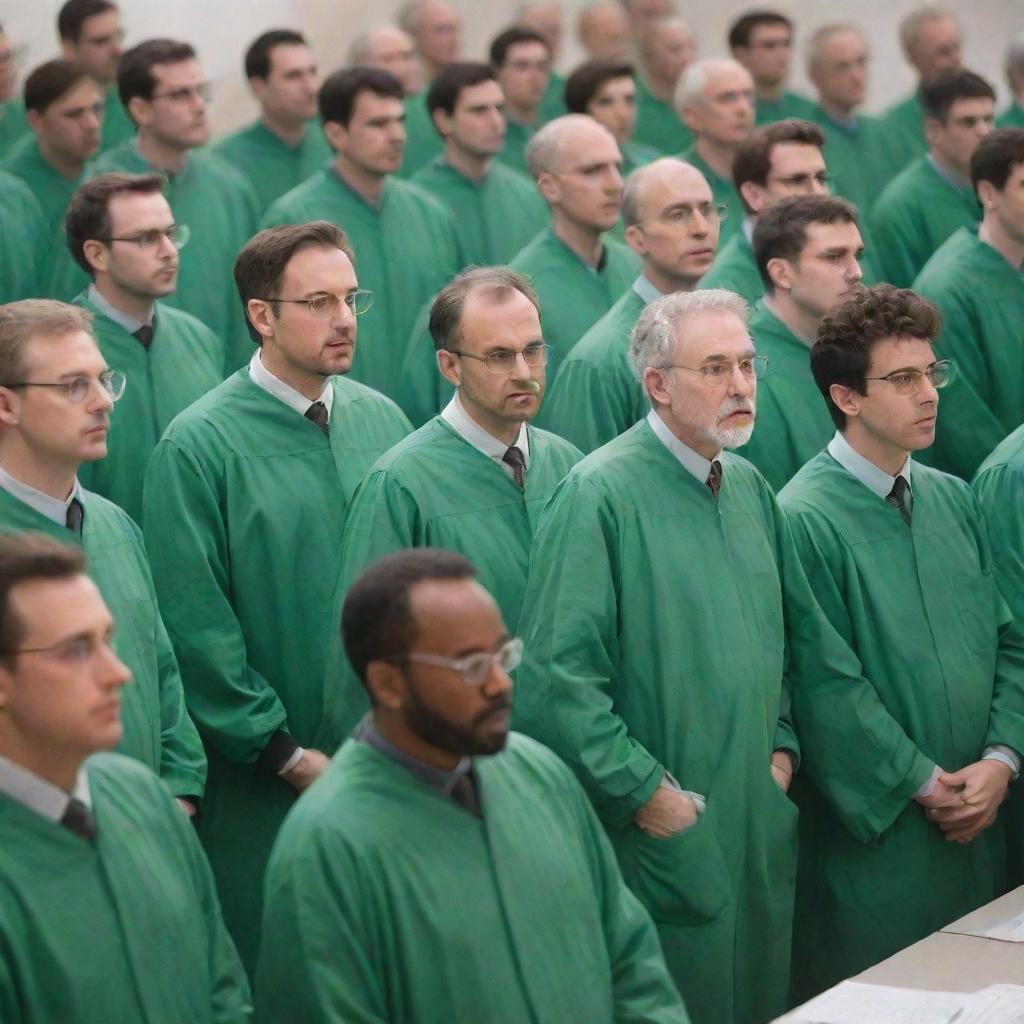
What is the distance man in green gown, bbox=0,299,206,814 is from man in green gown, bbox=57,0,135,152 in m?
4.60

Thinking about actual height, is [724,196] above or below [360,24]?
below

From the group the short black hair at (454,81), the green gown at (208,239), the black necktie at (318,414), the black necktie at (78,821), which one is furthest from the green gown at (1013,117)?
the black necktie at (78,821)

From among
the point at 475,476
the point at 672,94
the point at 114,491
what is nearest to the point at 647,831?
the point at 475,476

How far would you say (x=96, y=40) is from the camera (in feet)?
28.2

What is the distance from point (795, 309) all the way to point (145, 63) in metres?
2.82

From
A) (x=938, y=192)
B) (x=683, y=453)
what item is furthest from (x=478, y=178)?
(x=683, y=453)

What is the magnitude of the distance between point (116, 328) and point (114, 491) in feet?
1.46

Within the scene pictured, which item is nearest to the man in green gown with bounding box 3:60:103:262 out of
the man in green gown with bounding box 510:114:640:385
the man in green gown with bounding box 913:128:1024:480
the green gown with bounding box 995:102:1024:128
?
the man in green gown with bounding box 510:114:640:385

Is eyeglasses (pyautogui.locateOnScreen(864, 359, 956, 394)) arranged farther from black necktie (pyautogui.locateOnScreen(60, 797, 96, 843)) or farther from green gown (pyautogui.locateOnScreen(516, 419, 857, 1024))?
black necktie (pyautogui.locateOnScreen(60, 797, 96, 843))

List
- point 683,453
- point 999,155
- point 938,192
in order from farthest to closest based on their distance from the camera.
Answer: point 938,192 → point 999,155 → point 683,453

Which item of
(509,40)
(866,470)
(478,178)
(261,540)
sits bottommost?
(866,470)

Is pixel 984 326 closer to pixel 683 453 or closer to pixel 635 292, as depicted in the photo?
pixel 635 292

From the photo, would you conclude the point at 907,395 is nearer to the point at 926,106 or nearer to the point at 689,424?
the point at 689,424

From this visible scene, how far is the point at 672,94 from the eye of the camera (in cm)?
1003
